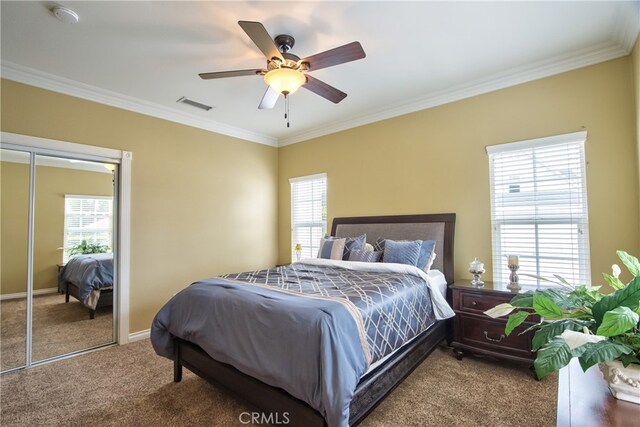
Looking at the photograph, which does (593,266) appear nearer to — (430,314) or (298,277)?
(430,314)

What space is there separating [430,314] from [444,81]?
2.49m

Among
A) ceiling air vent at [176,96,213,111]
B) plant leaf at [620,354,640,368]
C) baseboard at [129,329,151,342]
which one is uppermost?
ceiling air vent at [176,96,213,111]

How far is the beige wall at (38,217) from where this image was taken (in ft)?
9.50

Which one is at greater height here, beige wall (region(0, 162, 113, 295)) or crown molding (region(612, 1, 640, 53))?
crown molding (region(612, 1, 640, 53))

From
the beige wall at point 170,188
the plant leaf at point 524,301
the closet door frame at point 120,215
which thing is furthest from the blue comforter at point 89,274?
the plant leaf at point 524,301

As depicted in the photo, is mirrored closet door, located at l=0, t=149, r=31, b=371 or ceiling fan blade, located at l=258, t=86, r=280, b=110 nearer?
ceiling fan blade, located at l=258, t=86, r=280, b=110

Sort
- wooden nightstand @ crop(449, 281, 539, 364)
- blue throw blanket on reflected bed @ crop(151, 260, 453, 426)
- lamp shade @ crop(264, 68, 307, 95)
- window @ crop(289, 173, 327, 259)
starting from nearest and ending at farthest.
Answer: blue throw blanket on reflected bed @ crop(151, 260, 453, 426), lamp shade @ crop(264, 68, 307, 95), wooden nightstand @ crop(449, 281, 539, 364), window @ crop(289, 173, 327, 259)

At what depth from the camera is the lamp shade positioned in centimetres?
228

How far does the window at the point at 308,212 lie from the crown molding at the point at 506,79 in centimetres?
106

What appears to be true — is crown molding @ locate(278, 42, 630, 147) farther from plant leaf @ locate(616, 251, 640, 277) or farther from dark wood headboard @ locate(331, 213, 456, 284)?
plant leaf @ locate(616, 251, 640, 277)

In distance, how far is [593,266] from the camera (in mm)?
2686

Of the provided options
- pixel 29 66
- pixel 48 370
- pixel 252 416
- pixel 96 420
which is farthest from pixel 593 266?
pixel 29 66

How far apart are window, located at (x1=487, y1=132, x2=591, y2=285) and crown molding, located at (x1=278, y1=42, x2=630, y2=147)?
663 mm

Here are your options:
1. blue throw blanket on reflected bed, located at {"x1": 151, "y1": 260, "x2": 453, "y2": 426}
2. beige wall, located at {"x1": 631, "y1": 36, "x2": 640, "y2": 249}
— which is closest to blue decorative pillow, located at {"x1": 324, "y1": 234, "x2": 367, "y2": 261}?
blue throw blanket on reflected bed, located at {"x1": 151, "y1": 260, "x2": 453, "y2": 426}
